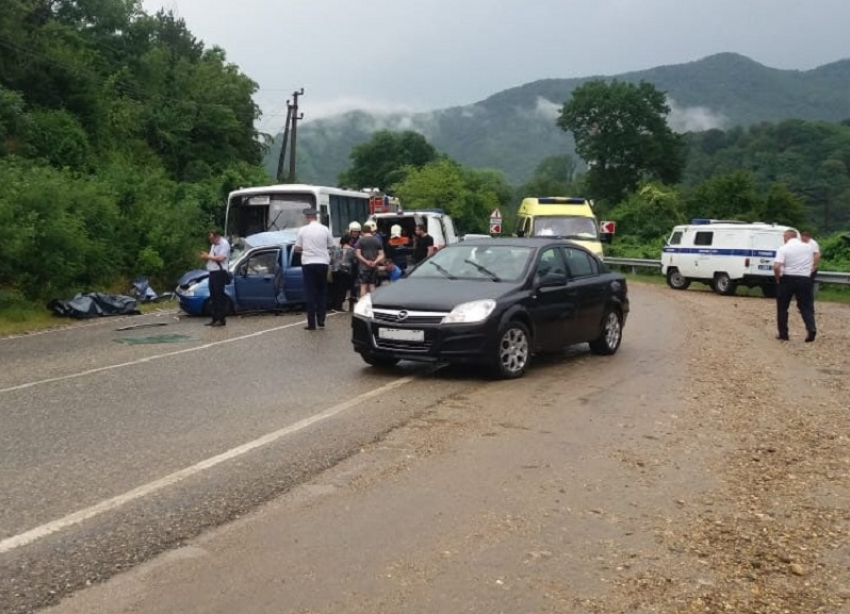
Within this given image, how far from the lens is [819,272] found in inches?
1096

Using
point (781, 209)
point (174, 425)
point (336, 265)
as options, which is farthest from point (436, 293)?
point (781, 209)

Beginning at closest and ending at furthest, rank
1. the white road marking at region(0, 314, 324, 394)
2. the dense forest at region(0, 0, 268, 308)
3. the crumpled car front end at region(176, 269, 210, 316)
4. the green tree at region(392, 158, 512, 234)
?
the white road marking at region(0, 314, 324, 394) → the crumpled car front end at region(176, 269, 210, 316) → the dense forest at region(0, 0, 268, 308) → the green tree at region(392, 158, 512, 234)

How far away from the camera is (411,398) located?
8.89 m

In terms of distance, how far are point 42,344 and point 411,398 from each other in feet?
26.7

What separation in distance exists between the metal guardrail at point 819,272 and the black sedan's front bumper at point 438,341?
2031cm

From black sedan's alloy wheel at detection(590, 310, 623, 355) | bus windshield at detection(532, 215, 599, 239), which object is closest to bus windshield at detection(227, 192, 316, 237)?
bus windshield at detection(532, 215, 599, 239)

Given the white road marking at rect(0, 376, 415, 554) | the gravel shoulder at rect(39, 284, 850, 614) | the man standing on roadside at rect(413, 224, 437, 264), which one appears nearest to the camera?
the gravel shoulder at rect(39, 284, 850, 614)

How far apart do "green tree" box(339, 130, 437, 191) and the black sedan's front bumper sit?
9445 centimetres

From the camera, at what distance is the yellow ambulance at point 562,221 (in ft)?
86.0

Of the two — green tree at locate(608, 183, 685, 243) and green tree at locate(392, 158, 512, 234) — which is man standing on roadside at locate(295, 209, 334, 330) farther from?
green tree at locate(392, 158, 512, 234)

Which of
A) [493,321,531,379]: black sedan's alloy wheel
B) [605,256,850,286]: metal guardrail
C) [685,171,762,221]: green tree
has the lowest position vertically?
[605,256,850,286]: metal guardrail

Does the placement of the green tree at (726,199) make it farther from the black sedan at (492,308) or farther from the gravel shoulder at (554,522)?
the gravel shoulder at (554,522)

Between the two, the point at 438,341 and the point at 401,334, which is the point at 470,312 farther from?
the point at 401,334

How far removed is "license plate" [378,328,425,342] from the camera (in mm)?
9742
